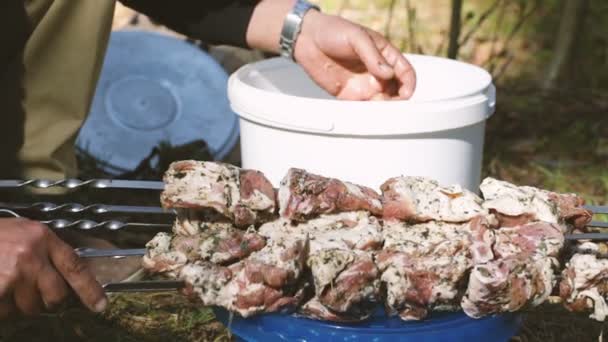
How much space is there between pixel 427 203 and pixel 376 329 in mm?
258

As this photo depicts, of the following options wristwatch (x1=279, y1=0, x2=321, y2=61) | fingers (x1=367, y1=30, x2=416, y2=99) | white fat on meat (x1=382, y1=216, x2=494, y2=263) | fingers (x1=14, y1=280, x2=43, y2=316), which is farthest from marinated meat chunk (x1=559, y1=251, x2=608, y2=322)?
wristwatch (x1=279, y1=0, x2=321, y2=61)

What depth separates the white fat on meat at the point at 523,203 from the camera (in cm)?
151

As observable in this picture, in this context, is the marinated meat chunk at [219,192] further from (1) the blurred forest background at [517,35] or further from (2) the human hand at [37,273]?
(1) the blurred forest background at [517,35]

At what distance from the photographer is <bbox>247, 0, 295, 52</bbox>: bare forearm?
229 cm

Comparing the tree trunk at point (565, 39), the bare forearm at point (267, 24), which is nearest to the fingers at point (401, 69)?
the bare forearm at point (267, 24)

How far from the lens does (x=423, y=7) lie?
4922 mm

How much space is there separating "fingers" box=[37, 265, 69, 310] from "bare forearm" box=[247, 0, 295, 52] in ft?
3.67

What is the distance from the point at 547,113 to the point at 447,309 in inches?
96.6

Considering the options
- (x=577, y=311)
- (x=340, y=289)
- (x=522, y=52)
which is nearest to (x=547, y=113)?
(x=522, y=52)

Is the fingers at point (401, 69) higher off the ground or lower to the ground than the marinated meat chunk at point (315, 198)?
lower

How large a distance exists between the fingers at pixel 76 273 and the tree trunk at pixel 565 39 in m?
2.84

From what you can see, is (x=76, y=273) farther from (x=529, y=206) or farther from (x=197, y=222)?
(x=529, y=206)

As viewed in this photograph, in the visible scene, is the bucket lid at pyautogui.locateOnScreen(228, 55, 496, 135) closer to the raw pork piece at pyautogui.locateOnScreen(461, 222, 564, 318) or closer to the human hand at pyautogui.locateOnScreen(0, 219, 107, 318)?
the raw pork piece at pyautogui.locateOnScreen(461, 222, 564, 318)

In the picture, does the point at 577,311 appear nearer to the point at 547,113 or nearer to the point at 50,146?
the point at 50,146
